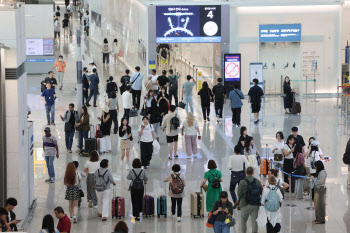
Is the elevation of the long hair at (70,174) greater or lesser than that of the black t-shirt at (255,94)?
lesser

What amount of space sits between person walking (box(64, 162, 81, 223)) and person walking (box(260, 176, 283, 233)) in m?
3.47

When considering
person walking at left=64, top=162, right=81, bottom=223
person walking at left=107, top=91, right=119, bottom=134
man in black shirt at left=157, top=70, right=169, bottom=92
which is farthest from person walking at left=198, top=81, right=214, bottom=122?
person walking at left=64, top=162, right=81, bottom=223

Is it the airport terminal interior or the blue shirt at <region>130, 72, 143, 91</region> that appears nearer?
the airport terminal interior

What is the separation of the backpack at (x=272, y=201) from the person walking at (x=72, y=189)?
3560mm

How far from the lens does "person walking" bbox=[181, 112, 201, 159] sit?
1850cm

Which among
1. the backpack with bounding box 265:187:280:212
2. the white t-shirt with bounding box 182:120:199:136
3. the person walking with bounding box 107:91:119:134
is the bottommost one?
the backpack with bounding box 265:187:280:212

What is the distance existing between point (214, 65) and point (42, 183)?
15.4 meters

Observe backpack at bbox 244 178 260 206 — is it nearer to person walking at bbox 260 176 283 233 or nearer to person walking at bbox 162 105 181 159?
person walking at bbox 260 176 283 233

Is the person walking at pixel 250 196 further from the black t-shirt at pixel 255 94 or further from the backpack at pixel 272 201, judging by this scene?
the black t-shirt at pixel 255 94

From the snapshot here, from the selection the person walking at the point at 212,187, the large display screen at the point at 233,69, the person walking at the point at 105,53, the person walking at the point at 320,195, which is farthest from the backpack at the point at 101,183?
the person walking at the point at 105,53

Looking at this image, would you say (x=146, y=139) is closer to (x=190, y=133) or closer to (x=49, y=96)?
(x=190, y=133)

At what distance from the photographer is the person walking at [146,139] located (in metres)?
17.5

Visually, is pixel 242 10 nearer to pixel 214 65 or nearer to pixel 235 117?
pixel 214 65

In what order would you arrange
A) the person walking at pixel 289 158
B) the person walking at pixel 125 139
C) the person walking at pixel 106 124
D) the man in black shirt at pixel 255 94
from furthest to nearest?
1. the man in black shirt at pixel 255 94
2. the person walking at pixel 106 124
3. the person walking at pixel 125 139
4. the person walking at pixel 289 158
